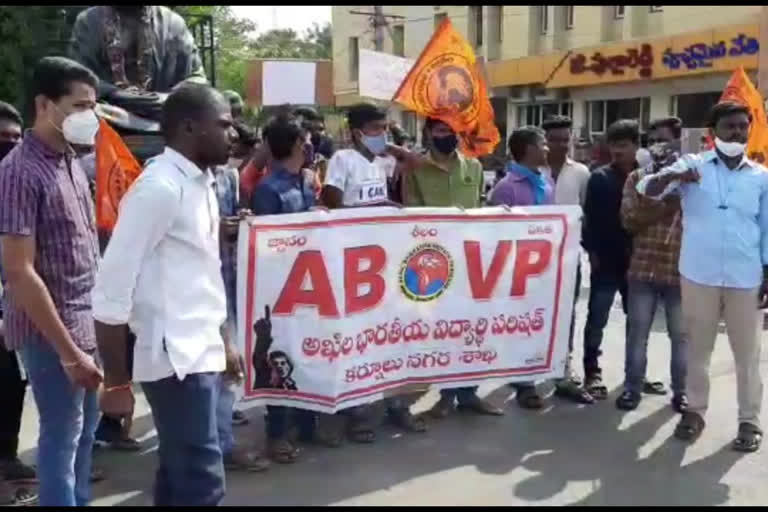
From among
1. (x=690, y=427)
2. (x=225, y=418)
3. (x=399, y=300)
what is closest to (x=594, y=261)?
(x=690, y=427)

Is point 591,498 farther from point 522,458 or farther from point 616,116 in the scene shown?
point 616,116

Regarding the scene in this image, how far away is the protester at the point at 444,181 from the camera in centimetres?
534

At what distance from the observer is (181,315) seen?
2725 mm

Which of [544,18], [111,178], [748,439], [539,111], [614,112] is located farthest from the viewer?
[539,111]

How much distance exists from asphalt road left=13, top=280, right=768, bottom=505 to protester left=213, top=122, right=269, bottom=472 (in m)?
0.09

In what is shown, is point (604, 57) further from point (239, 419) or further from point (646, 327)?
point (239, 419)

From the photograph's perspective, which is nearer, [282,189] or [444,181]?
[282,189]

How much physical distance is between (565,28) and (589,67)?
321cm

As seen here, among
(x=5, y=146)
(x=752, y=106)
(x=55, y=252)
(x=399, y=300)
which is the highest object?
(x=752, y=106)

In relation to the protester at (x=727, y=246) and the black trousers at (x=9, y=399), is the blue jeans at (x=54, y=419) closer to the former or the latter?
the black trousers at (x=9, y=399)

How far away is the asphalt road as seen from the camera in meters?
4.09

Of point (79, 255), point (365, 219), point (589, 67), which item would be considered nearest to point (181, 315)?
point (79, 255)

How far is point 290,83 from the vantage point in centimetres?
782

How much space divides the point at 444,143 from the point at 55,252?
2800 mm
